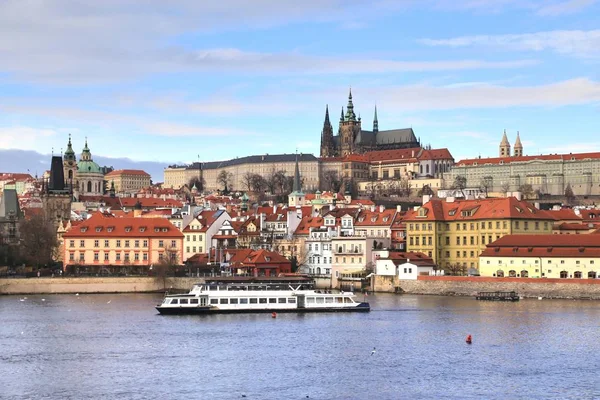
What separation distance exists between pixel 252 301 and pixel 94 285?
1880cm

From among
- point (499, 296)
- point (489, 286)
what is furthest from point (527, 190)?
point (499, 296)

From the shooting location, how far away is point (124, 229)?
272ft

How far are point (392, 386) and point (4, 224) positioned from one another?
8339 cm

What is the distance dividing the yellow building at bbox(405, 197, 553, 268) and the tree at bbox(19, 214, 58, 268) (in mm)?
28986

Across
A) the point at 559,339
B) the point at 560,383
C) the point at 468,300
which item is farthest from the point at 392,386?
the point at 468,300

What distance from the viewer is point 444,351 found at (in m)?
43.5

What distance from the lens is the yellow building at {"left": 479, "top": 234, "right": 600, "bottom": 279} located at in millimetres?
67750

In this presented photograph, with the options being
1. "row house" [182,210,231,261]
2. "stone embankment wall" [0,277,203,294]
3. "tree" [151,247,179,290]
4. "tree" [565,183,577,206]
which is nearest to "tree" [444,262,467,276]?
"stone embankment wall" [0,277,203,294]

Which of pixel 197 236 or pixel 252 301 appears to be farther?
pixel 197 236

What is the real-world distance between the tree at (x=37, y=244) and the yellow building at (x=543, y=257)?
3556 centimetres

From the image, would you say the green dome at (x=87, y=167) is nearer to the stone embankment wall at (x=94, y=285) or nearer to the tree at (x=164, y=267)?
the tree at (x=164, y=267)

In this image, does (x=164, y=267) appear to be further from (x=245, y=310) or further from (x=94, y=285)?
(x=245, y=310)

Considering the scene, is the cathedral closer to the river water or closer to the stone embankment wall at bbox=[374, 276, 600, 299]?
the stone embankment wall at bbox=[374, 276, 600, 299]

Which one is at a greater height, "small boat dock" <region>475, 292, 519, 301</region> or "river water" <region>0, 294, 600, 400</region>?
"small boat dock" <region>475, 292, 519, 301</region>
